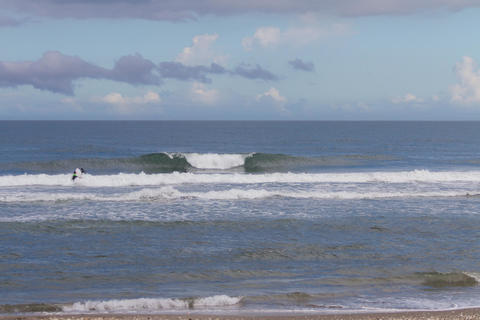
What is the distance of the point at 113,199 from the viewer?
21.2 m

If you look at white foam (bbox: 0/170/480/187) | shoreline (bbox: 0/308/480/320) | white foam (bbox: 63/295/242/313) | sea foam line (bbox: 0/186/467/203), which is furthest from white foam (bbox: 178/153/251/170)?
shoreline (bbox: 0/308/480/320)

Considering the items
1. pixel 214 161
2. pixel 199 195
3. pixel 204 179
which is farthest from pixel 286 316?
pixel 214 161

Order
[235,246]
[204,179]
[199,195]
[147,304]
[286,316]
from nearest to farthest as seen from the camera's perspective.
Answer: [286,316] < [147,304] < [235,246] < [199,195] < [204,179]

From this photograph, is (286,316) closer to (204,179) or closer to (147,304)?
(147,304)

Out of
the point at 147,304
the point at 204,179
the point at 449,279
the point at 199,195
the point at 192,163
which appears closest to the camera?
the point at 147,304

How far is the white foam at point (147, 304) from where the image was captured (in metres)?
9.31

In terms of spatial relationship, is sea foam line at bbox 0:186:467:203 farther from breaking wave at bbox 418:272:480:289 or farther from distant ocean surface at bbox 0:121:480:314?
breaking wave at bbox 418:272:480:289

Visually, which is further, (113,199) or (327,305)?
(113,199)

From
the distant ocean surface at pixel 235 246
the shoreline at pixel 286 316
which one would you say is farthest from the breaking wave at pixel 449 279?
the shoreline at pixel 286 316

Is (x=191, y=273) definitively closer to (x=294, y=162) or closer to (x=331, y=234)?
(x=331, y=234)

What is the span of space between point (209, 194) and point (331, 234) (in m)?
8.25

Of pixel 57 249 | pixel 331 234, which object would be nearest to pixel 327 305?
pixel 331 234

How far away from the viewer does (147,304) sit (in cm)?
948

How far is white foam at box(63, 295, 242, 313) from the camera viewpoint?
30.6 feet
